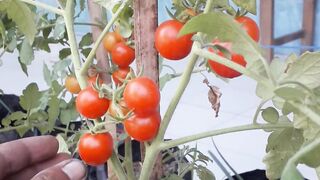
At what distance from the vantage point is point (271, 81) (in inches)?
13.9

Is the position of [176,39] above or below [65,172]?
above

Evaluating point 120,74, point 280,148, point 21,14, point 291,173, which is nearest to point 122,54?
point 120,74

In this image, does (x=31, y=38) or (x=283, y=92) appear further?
(x=31, y=38)

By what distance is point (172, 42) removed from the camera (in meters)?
0.47

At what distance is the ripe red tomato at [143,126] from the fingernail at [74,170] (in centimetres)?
11

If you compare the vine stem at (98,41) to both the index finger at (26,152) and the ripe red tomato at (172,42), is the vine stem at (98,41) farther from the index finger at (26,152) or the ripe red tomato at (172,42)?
the index finger at (26,152)

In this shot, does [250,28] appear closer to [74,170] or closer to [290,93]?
[290,93]

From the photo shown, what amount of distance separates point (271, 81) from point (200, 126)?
1645 mm

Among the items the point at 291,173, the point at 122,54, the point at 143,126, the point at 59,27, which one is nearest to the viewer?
the point at 291,173

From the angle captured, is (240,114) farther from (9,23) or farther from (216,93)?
(216,93)

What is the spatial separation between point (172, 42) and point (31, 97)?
0.46m

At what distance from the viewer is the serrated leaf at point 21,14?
54 cm

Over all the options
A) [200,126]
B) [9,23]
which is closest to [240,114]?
[200,126]

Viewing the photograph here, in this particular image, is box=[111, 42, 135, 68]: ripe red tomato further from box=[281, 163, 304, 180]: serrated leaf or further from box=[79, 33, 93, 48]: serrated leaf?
box=[281, 163, 304, 180]: serrated leaf
